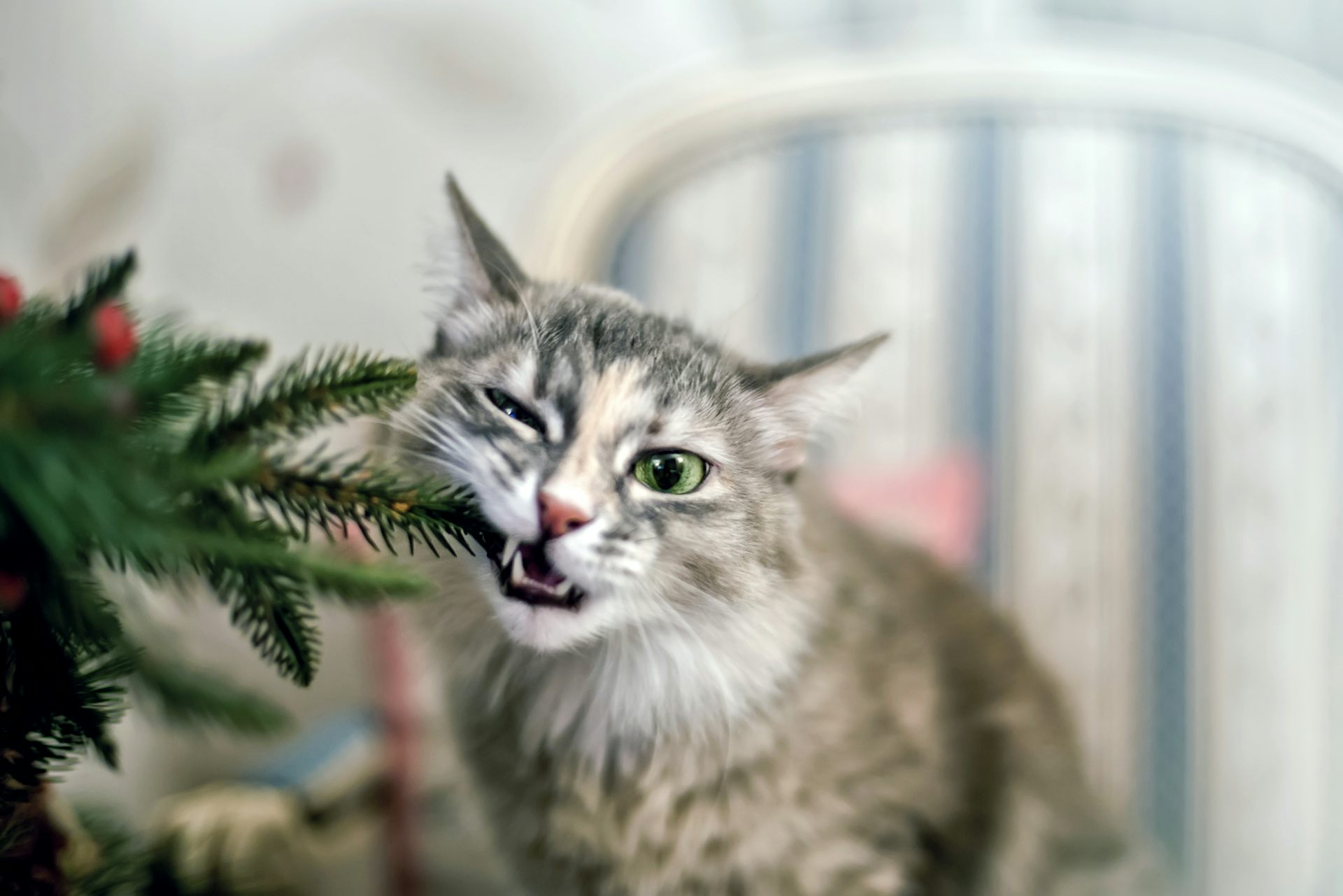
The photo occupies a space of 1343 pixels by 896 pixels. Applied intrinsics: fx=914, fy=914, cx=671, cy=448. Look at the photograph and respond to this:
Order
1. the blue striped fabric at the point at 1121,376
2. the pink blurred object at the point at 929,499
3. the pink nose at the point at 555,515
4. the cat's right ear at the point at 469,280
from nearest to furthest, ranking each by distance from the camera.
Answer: the pink nose at the point at 555,515 < the cat's right ear at the point at 469,280 < the blue striped fabric at the point at 1121,376 < the pink blurred object at the point at 929,499

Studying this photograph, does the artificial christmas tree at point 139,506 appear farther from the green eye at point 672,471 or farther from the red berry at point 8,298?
the green eye at point 672,471

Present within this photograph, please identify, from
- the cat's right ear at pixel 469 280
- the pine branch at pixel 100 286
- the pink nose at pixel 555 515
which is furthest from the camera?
the cat's right ear at pixel 469 280

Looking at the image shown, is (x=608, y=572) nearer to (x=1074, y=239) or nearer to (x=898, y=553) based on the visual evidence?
(x=898, y=553)

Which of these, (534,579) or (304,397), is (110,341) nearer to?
(304,397)

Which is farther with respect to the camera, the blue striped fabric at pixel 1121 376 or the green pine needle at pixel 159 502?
the blue striped fabric at pixel 1121 376

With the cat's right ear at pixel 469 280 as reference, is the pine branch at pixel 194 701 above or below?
below

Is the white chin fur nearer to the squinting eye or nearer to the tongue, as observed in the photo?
the tongue

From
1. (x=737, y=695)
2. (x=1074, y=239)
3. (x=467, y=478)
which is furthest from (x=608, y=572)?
(x=1074, y=239)

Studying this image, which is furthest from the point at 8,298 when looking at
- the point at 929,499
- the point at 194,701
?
the point at 929,499

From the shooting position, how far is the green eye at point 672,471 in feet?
2.18

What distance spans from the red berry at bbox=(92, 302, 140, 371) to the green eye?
1.12ft

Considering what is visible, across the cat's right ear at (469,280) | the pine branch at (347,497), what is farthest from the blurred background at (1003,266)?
the pine branch at (347,497)

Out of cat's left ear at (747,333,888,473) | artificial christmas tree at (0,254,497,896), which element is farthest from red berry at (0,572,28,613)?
cat's left ear at (747,333,888,473)

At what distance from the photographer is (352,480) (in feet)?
1.59
